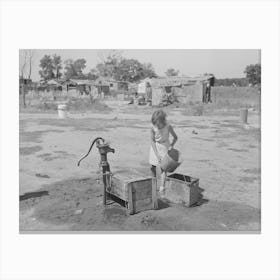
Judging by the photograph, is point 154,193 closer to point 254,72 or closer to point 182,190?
point 182,190

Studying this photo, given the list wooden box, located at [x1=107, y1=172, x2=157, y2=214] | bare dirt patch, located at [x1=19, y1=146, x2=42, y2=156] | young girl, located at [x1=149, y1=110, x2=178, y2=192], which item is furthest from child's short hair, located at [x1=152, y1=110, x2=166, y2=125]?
bare dirt patch, located at [x1=19, y1=146, x2=42, y2=156]

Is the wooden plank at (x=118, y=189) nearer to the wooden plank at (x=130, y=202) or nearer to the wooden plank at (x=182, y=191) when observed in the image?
the wooden plank at (x=130, y=202)

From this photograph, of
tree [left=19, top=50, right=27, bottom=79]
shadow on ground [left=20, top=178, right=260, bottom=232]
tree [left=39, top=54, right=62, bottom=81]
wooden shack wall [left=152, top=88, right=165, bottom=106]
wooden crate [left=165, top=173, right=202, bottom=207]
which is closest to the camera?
shadow on ground [left=20, top=178, right=260, bottom=232]

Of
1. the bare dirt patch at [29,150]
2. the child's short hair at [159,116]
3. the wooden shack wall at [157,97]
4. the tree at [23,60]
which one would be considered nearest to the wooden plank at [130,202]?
the child's short hair at [159,116]

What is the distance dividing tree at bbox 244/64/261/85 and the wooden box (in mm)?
2336

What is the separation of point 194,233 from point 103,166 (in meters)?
1.35

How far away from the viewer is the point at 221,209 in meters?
4.18

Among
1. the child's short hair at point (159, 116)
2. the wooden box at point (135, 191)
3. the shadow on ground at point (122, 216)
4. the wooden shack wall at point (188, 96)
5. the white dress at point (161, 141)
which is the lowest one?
the shadow on ground at point (122, 216)

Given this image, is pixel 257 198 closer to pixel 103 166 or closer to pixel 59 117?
pixel 103 166

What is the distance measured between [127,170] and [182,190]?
0.77 m

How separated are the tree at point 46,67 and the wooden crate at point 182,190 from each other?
8.63ft

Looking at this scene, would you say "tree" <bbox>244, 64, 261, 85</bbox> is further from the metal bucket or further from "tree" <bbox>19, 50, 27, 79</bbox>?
"tree" <bbox>19, 50, 27, 79</bbox>

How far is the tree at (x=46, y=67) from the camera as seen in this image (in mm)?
5023

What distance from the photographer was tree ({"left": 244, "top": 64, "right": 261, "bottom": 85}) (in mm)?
4767
